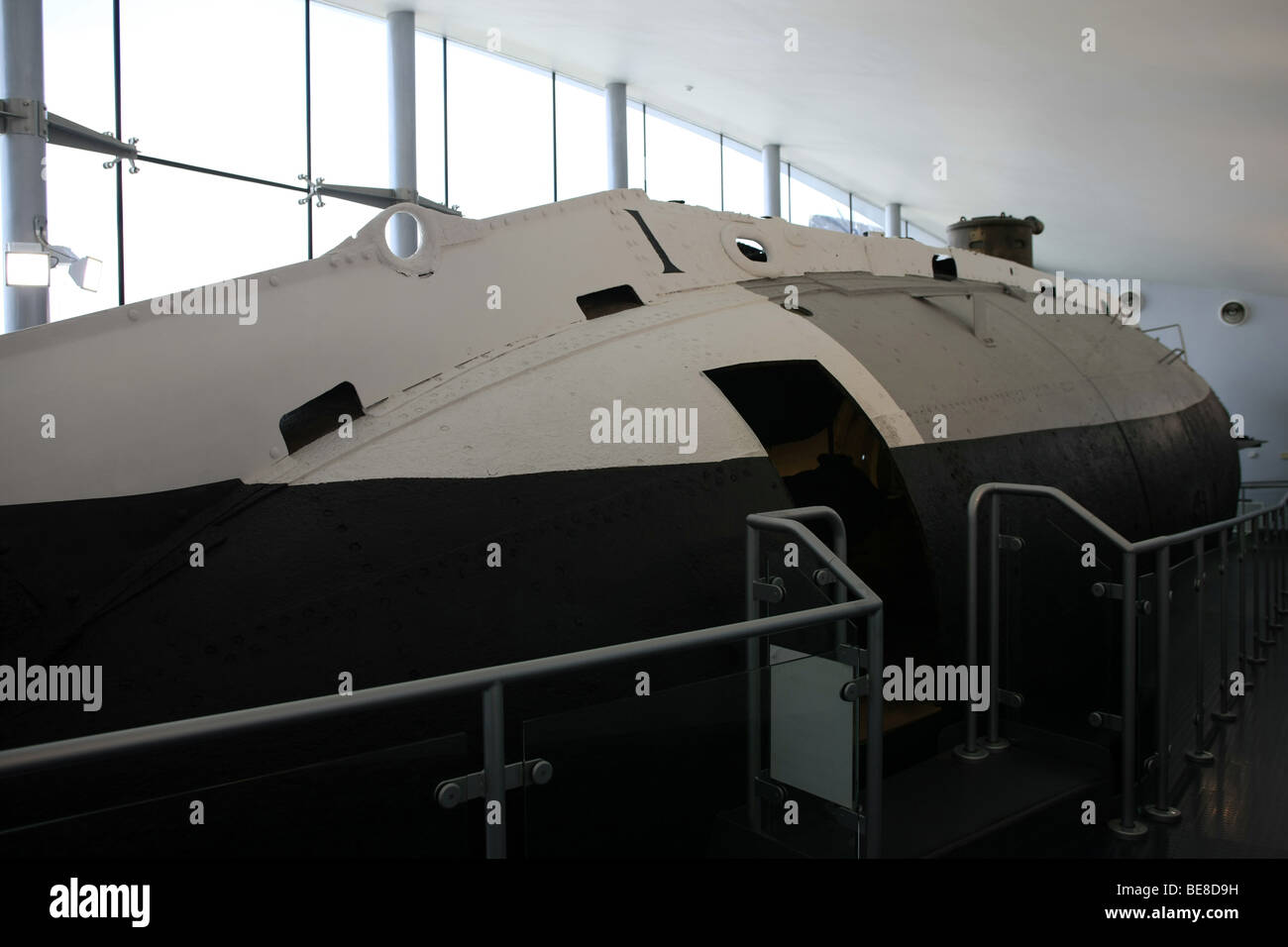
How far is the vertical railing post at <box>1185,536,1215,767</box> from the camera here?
4.87 meters

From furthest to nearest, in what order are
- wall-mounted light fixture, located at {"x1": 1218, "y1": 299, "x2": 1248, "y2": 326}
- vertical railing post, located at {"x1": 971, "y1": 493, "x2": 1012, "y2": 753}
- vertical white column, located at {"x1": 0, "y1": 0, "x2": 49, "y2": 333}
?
wall-mounted light fixture, located at {"x1": 1218, "y1": 299, "x2": 1248, "y2": 326} → vertical white column, located at {"x1": 0, "y1": 0, "x2": 49, "y2": 333} → vertical railing post, located at {"x1": 971, "y1": 493, "x2": 1012, "y2": 753}

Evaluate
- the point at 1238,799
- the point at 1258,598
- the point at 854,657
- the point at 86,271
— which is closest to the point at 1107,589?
the point at 1238,799

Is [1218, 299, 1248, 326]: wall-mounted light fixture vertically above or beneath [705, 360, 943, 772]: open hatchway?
above

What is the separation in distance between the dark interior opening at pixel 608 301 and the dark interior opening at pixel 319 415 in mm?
1057

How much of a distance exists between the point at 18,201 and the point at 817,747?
11.0m

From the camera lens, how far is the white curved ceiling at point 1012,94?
8.45m

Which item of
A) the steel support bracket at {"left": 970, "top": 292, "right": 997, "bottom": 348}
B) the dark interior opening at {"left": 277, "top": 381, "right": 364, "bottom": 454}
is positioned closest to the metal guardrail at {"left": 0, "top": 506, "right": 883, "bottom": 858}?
the dark interior opening at {"left": 277, "top": 381, "right": 364, "bottom": 454}

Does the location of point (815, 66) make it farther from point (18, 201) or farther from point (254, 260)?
point (18, 201)

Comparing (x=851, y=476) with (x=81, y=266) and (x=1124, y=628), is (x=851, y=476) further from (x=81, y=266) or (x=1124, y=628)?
(x=81, y=266)

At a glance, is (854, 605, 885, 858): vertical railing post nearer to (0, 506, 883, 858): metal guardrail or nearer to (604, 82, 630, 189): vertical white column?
(0, 506, 883, 858): metal guardrail

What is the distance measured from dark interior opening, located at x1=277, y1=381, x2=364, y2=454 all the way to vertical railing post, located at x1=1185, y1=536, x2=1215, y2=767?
3.92 m

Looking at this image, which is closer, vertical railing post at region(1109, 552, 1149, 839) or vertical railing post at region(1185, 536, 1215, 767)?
vertical railing post at region(1109, 552, 1149, 839)

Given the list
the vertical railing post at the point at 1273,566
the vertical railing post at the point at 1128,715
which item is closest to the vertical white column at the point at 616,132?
the vertical railing post at the point at 1273,566

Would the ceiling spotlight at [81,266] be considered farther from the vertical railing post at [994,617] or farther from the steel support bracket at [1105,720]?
the steel support bracket at [1105,720]
